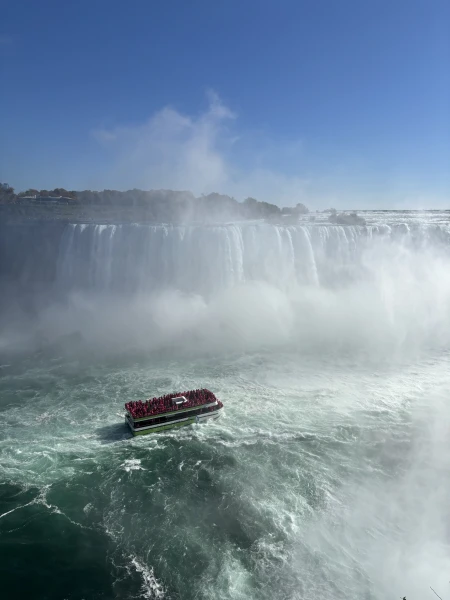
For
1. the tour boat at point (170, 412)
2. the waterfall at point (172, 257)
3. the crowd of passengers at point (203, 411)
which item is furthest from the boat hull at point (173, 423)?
the waterfall at point (172, 257)

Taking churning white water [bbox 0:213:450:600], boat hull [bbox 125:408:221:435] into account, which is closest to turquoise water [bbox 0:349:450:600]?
churning white water [bbox 0:213:450:600]

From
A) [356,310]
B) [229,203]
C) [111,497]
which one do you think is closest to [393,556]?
[111,497]

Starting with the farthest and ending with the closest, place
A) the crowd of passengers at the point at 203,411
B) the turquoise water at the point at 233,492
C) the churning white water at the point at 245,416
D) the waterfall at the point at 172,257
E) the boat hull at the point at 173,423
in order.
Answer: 1. the waterfall at the point at 172,257
2. the boat hull at the point at 173,423
3. the crowd of passengers at the point at 203,411
4. the churning white water at the point at 245,416
5. the turquoise water at the point at 233,492

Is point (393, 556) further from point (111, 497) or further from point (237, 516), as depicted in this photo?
point (111, 497)

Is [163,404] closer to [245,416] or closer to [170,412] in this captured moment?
[170,412]

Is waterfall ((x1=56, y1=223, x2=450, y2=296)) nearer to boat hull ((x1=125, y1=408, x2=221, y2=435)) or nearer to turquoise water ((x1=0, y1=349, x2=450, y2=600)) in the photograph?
turquoise water ((x1=0, y1=349, x2=450, y2=600))

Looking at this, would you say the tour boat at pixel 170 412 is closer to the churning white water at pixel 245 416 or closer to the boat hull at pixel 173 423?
the boat hull at pixel 173 423

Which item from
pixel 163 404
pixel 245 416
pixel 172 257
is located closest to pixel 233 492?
pixel 245 416
